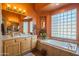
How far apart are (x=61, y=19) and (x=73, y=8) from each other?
0.29 m

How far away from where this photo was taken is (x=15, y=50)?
1.84 m

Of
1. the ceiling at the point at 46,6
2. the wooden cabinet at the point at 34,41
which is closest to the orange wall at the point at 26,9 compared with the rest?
the ceiling at the point at 46,6

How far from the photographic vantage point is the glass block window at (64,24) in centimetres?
176

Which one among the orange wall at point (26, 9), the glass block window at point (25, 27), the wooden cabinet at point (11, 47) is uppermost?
the orange wall at point (26, 9)

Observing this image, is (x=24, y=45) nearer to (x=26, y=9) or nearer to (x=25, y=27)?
(x=25, y=27)

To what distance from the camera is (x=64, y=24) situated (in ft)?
5.94

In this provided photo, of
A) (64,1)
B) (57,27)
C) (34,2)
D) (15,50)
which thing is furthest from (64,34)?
(15,50)

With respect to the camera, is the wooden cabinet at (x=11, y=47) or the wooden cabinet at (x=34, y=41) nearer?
the wooden cabinet at (x=11, y=47)

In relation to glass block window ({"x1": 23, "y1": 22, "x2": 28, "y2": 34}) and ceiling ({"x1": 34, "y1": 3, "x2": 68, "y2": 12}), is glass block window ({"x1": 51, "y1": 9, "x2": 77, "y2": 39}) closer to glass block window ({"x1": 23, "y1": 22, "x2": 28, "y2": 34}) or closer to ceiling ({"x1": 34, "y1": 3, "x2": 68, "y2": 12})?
ceiling ({"x1": 34, "y1": 3, "x2": 68, "y2": 12})

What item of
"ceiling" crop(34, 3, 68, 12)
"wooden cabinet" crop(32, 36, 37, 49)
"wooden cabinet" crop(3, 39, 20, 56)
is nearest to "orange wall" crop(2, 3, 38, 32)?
"ceiling" crop(34, 3, 68, 12)

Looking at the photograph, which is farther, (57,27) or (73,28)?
(57,27)

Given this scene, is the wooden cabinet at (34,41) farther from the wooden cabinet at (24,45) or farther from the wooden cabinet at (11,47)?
the wooden cabinet at (11,47)

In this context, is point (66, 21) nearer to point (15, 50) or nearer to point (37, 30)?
point (37, 30)

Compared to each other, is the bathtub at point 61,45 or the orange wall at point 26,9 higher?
the orange wall at point 26,9
